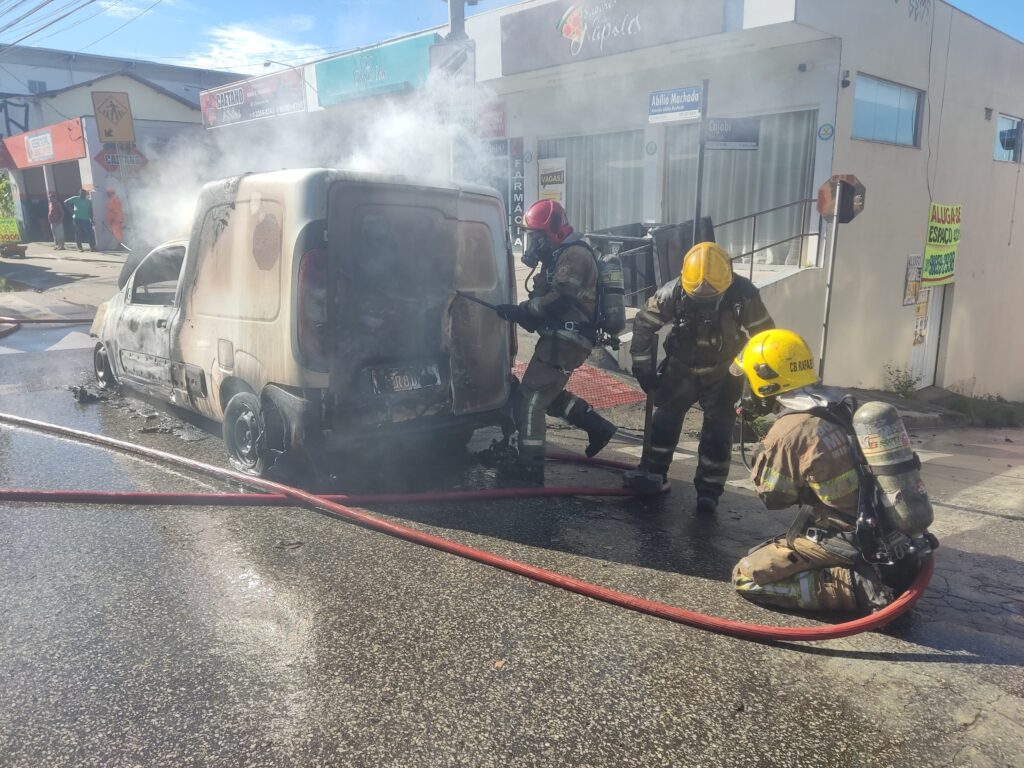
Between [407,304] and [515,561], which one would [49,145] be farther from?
[515,561]

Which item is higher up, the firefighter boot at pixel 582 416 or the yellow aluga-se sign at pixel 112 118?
the yellow aluga-se sign at pixel 112 118

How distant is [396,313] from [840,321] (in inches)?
327

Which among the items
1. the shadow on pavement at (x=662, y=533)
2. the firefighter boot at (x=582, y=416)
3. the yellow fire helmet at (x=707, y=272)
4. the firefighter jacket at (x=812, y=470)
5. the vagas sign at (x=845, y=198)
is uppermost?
the vagas sign at (x=845, y=198)

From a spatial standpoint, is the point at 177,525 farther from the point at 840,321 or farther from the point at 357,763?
the point at 840,321

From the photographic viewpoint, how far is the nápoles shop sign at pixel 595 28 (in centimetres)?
884

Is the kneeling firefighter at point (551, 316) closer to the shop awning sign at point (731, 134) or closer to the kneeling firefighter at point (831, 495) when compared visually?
the kneeling firefighter at point (831, 495)

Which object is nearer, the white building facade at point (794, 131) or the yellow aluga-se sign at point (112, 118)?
the white building facade at point (794, 131)

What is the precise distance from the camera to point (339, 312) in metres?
4.15

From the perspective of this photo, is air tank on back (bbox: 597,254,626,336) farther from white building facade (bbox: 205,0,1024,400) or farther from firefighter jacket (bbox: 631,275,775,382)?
white building facade (bbox: 205,0,1024,400)

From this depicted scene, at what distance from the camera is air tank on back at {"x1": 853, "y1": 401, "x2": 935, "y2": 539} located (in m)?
2.91

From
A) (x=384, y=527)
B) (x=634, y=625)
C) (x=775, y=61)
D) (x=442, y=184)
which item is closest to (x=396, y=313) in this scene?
(x=442, y=184)

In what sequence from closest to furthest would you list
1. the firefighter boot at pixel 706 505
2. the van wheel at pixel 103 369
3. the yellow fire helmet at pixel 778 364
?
the yellow fire helmet at pixel 778 364 → the firefighter boot at pixel 706 505 → the van wheel at pixel 103 369

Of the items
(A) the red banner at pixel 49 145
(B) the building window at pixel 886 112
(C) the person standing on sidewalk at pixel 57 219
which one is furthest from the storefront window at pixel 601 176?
(C) the person standing on sidewalk at pixel 57 219

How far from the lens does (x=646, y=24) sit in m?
9.34
